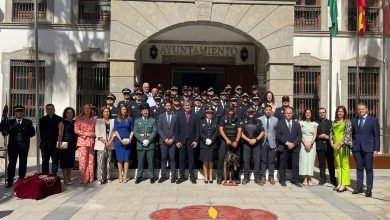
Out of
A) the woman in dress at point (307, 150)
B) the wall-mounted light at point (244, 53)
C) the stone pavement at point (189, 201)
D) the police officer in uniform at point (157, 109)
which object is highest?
the wall-mounted light at point (244, 53)

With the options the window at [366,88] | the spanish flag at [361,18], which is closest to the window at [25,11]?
the spanish flag at [361,18]

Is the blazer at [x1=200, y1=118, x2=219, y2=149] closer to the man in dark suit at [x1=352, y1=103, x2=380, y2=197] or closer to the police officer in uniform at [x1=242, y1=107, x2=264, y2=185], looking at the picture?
the police officer in uniform at [x1=242, y1=107, x2=264, y2=185]

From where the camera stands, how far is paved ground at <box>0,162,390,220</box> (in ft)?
20.6

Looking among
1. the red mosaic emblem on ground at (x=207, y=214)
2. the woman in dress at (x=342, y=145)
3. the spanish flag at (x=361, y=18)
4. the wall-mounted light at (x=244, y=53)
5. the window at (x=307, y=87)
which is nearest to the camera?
the red mosaic emblem on ground at (x=207, y=214)

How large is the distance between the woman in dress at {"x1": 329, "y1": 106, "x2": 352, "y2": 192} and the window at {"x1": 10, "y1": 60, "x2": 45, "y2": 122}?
1005cm

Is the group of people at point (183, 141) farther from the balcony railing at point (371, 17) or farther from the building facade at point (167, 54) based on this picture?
the balcony railing at point (371, 17)

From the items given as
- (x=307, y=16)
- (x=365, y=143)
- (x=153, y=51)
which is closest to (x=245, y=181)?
(x=365, y=143)

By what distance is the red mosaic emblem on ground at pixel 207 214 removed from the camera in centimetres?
604

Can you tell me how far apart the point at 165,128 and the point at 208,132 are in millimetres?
978

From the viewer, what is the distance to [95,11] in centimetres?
1409

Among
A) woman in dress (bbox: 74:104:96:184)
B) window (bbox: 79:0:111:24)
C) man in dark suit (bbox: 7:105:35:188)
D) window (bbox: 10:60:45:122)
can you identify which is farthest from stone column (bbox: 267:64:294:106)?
window (bbox: 10:60:45:122)

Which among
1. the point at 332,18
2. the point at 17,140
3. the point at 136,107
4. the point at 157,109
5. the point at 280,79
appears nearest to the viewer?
the point at 17,140

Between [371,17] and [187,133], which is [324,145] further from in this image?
[371,17]

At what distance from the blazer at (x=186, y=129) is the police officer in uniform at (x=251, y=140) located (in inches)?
42.3
